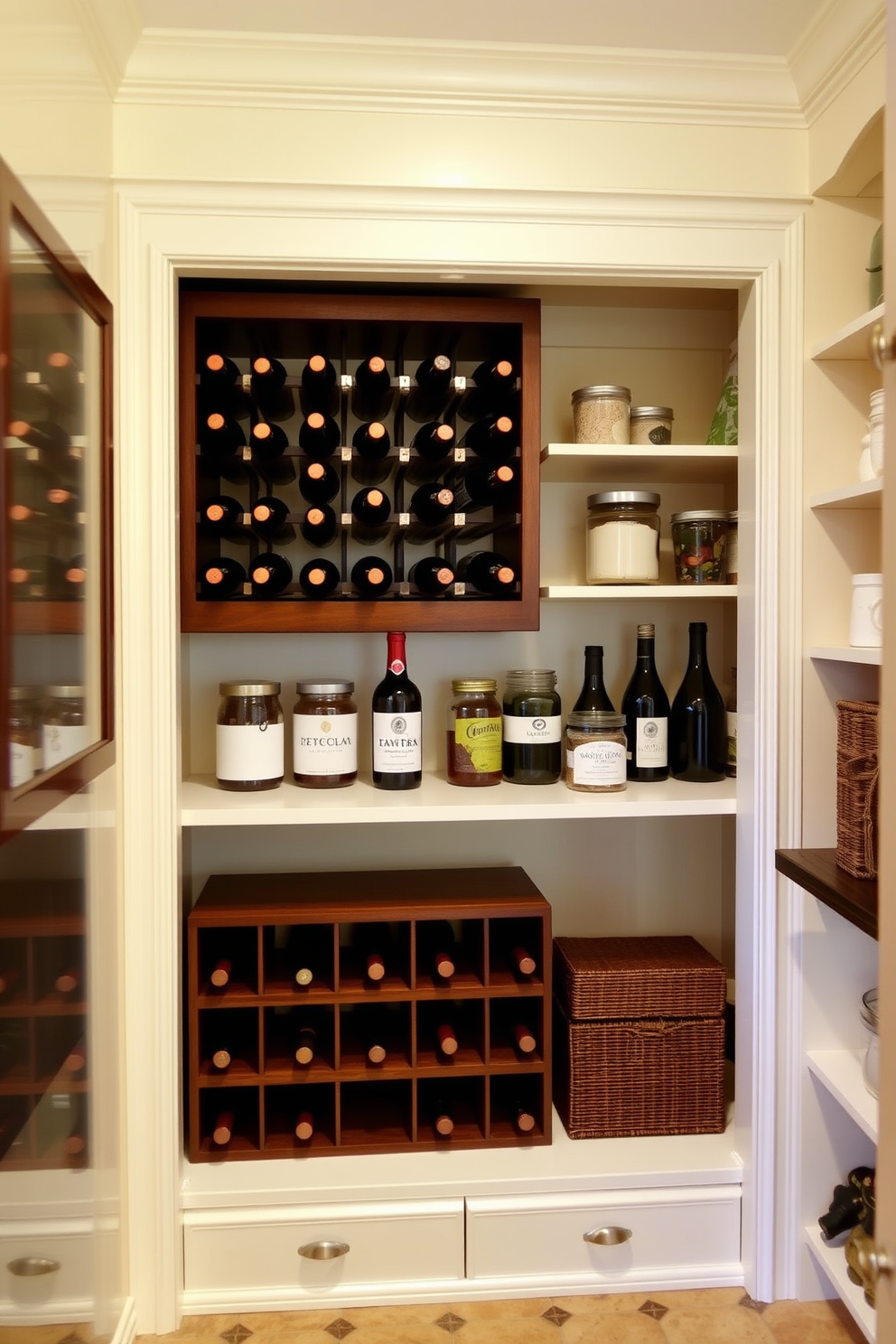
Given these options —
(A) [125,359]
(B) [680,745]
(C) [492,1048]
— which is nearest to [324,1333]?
(C) [492,1048]

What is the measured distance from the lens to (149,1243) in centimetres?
155

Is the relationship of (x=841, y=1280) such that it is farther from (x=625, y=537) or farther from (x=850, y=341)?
(x=850, y=341)

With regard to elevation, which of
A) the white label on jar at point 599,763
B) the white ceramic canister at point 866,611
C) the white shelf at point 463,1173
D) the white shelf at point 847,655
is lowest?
the white shelf at point 463,1173

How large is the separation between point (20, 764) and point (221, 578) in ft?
2.29

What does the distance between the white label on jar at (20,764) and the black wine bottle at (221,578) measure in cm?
65

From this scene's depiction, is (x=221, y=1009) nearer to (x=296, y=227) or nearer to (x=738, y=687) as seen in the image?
(x=738, y=687)

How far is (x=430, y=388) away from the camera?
161cm

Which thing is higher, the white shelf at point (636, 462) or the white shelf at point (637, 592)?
the white shelf at point (636, 462)

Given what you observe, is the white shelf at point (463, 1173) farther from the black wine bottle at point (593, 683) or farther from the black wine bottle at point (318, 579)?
the black wine bottle at point (318, 579)

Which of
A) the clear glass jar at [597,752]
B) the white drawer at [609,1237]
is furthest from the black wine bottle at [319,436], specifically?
the white drawer at [609,1237]

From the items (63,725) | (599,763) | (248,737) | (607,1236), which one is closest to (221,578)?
(248,737)

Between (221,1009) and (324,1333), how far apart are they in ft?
1.84

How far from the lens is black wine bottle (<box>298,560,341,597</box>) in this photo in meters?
1.58

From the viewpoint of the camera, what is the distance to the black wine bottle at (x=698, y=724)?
1.85 meters
